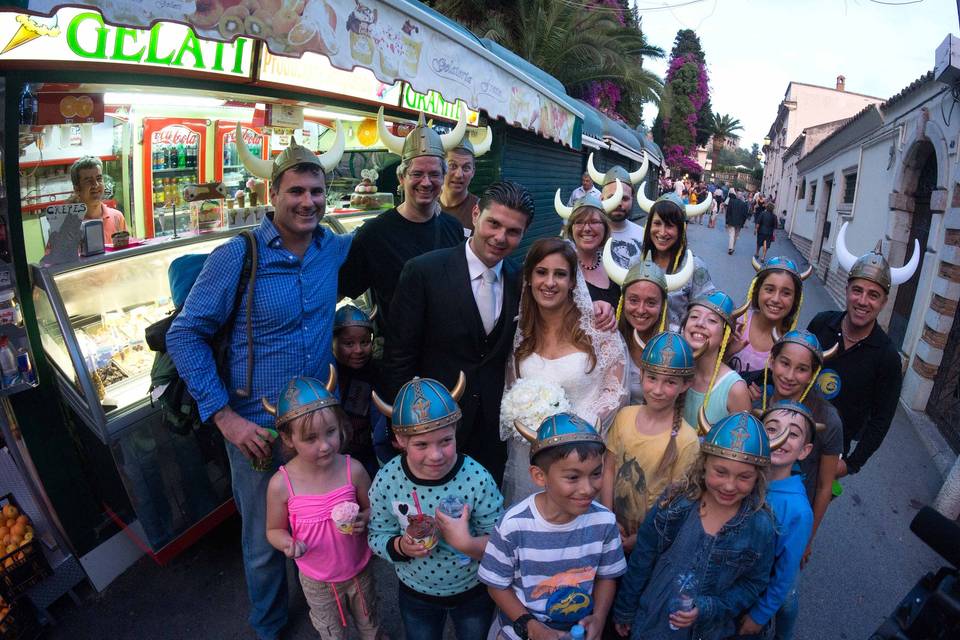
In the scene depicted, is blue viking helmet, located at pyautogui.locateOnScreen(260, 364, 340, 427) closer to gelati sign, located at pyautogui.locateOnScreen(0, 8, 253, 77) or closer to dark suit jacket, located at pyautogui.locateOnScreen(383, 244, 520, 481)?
dark suit jacket, located at pyautogui.locateOnScreen(383, 244, 520, 481)

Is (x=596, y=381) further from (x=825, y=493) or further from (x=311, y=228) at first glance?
(x=311, y=228)

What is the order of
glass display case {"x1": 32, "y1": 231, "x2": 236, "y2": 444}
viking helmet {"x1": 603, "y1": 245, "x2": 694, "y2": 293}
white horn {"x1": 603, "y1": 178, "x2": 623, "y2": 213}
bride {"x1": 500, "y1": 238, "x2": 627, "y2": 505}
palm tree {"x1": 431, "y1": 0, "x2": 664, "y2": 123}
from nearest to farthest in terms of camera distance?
bride {"x1": 500, "y1": 238, "x2": 627, "y2": 505}, glass display case {"x1": 32, "y1": 231, "x2": 236, "y2": 444}, viking helmet {"x1": 603, "y1": 245, "x2": 694, "y2": 293}, white horn {"x1": 603, "y1": 178, "x2": 623, "y2": 213}, palm tree {"x1": 431, "y1": 0, "x2": 664, "y2": 123}

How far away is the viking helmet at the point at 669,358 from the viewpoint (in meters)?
2.30

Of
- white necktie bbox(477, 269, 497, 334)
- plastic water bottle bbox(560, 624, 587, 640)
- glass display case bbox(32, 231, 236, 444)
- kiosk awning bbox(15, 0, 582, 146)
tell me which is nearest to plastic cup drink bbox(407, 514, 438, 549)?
plastic water bottle bbox(560, 624, 587, 640)

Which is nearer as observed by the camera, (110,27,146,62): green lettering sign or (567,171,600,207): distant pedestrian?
(110,27,146,62): green lettering sign

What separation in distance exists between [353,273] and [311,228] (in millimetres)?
567

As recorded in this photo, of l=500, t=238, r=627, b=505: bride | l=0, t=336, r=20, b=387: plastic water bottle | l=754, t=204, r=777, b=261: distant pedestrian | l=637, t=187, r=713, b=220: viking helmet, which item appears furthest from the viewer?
l=754, t=204, r=777, b=261: distant pedestrian

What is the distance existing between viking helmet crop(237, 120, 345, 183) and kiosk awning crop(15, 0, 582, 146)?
50 centimetres

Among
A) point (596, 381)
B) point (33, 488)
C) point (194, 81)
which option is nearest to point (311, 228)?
point (596, 381)

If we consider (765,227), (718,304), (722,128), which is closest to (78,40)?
(718,304)

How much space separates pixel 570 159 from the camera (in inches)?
460

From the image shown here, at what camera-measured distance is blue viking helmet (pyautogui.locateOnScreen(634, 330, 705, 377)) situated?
2.30 meters

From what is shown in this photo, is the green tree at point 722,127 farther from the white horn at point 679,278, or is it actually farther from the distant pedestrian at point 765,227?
the white horn at point 679,278

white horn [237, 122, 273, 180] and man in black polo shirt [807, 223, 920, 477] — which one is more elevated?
white horn [237, 122, 273, 180]
